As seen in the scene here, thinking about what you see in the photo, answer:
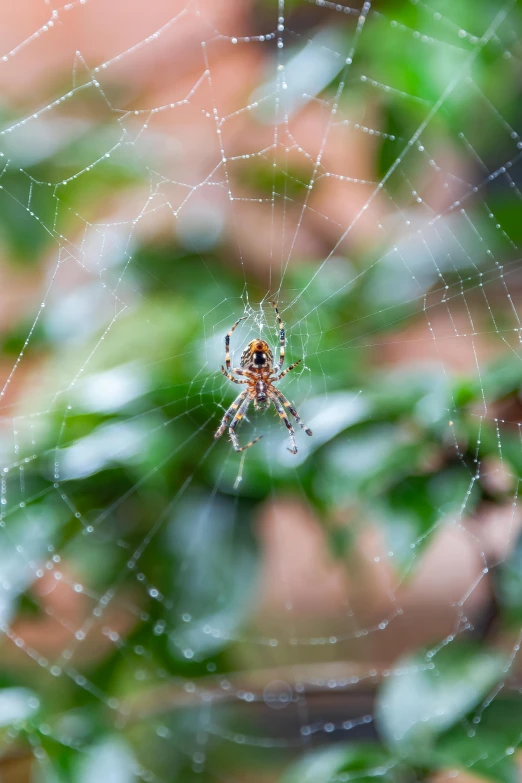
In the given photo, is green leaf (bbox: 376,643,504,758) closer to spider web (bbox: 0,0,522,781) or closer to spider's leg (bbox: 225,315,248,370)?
spider web (bbox: 0,0,522,781)

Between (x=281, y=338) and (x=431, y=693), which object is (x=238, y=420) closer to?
(x=281, y=338)

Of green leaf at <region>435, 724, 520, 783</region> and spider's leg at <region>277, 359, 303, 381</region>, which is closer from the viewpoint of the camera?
green leaf at <region>435, 724, 520, 783</region>

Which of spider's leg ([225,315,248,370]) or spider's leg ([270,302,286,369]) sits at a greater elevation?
spider's leg ([270,302,286,369])

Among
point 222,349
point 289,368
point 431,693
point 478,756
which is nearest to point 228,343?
point 222,349

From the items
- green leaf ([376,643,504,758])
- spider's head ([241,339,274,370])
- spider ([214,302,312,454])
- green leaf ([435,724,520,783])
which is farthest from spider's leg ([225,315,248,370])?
green leaf ([435,724,520,783])

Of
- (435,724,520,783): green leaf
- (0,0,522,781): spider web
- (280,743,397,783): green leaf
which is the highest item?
(0,0,522,781): spider web

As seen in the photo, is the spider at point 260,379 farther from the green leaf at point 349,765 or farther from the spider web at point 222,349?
the green leaf at point 349,765

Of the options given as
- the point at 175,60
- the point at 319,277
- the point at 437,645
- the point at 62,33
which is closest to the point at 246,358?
the point at 319,277

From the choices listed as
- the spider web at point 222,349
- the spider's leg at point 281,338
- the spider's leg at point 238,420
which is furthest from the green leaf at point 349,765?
the spider's leg at point 281,338
